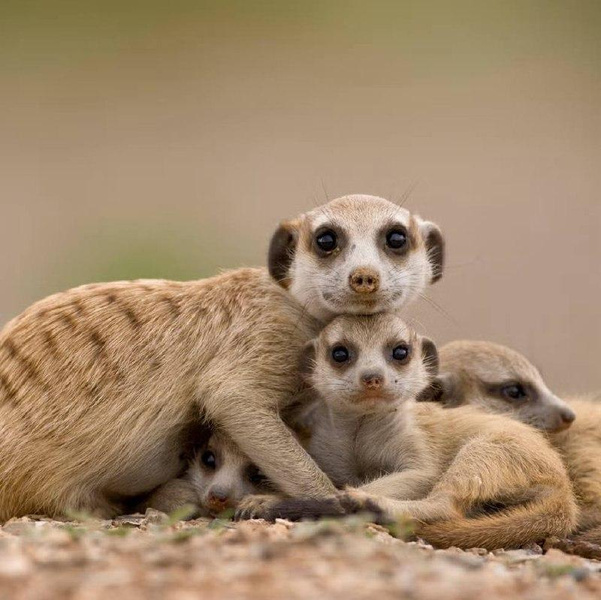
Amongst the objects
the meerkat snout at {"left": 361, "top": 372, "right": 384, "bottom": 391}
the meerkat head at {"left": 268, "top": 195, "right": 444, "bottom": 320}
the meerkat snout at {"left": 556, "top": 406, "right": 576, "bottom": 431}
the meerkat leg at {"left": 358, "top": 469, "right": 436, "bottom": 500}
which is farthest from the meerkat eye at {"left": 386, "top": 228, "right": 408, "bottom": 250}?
the meerkat snout at {"left": 556, "top": 406, "right": 576, "bottom": 431}

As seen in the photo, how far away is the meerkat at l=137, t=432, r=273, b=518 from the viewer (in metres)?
5.03

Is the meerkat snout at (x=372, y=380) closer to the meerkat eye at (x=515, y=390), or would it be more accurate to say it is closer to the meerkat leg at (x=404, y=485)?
Answer: the meerkat leg at (x=404, y=485)

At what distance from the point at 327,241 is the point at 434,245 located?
683 millimetres

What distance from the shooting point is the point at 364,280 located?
487 cm

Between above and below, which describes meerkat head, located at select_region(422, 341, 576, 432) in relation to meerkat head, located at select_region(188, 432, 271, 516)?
above

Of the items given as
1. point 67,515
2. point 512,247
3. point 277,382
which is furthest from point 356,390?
point 512,247

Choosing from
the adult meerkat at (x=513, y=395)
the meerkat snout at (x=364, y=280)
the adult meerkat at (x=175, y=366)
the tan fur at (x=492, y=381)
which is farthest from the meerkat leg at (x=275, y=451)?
the tan fur at (x=492, y=381)

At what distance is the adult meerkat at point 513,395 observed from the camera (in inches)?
224

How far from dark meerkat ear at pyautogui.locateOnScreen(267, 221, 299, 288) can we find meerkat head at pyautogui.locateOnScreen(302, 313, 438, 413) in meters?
0.40

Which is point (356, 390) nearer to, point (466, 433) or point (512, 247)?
point (466, 433)

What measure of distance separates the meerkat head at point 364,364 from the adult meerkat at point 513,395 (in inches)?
29.2

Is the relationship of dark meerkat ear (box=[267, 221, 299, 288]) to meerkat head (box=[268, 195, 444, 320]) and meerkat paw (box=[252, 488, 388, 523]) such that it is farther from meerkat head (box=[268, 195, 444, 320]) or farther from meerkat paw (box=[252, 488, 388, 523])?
meerkat paw (box=[252, 488, 388, 523])

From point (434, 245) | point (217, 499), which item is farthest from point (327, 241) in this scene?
point (217, 499)

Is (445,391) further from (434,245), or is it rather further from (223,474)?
(223,474)
